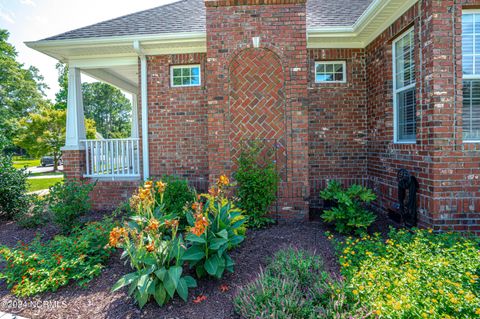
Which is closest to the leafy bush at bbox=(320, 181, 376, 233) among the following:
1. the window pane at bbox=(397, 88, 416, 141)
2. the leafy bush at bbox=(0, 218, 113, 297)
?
the window pane at bbox=(397, 88, 416, 141)

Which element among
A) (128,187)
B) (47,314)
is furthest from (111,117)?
(47,314)

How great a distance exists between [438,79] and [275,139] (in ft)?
8.22

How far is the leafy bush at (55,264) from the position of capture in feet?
9.78

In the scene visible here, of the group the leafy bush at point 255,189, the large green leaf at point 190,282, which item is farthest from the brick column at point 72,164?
the large green leaf at point 190,282

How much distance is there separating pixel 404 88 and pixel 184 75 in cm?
441

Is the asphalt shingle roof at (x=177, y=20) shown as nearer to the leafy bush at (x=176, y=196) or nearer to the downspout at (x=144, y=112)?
the downspout at (x=144, y=112)

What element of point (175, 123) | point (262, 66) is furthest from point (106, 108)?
point (262, 66)

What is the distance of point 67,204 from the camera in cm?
462

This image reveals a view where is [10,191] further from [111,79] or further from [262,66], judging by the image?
[262,66]

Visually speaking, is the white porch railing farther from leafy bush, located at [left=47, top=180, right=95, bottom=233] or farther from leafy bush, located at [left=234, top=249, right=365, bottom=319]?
leafy bush, located at [left=234, top=249, right=365, bottom=319]

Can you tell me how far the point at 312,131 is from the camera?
591 centimetres

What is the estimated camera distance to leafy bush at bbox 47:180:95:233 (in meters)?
4.54

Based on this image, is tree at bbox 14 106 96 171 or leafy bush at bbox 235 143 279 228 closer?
leafy bush at bbox 235 143 279 228

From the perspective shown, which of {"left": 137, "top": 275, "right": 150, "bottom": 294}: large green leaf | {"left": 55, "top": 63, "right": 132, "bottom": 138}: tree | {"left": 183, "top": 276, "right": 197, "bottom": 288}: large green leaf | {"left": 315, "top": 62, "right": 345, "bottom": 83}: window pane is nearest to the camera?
{"left": 137, "top": 275, "right": 150, "bottom": 294}: large green leaf
